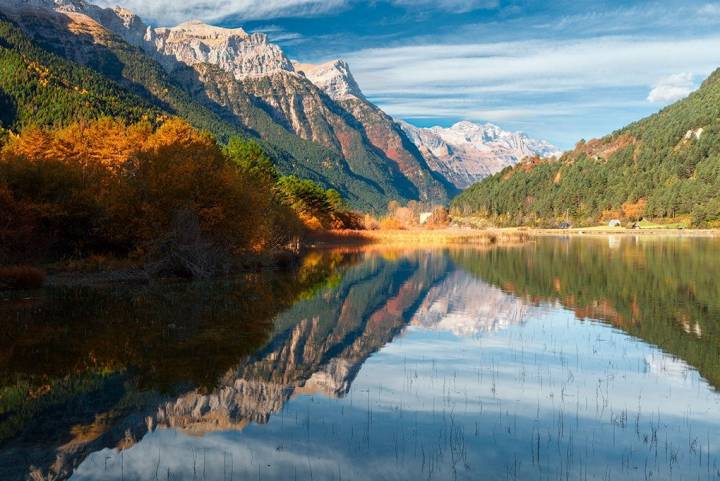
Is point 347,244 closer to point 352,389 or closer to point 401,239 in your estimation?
point 401,239

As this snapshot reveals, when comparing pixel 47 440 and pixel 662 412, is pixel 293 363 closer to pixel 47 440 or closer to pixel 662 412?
pixel 47 440

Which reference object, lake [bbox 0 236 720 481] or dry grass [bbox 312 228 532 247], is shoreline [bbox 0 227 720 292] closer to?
dry grass [bbox 312 228 532 247]

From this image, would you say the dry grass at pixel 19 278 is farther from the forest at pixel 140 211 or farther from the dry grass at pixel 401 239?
the dry grass at pixel 401 239

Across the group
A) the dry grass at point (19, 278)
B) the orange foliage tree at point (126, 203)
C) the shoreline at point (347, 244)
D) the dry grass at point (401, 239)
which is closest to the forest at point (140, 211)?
the orange foliage tree at point (126, 203)

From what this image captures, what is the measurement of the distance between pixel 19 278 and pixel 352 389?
92.1 feet

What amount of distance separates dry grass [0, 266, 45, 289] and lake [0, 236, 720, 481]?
2.38m

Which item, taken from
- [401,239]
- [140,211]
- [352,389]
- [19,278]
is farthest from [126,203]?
[401,239]

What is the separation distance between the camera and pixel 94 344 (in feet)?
74.8

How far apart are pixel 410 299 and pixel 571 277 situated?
17941 millimetres

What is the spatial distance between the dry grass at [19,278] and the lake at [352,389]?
2381 millimetres

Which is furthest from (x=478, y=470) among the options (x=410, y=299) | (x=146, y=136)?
(x=146, y=136)

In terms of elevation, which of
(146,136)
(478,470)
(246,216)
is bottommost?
(478,470)

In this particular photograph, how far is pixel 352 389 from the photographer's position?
1833 cm

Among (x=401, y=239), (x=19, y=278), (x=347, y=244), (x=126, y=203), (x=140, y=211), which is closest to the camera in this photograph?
(x=19, y=278)
